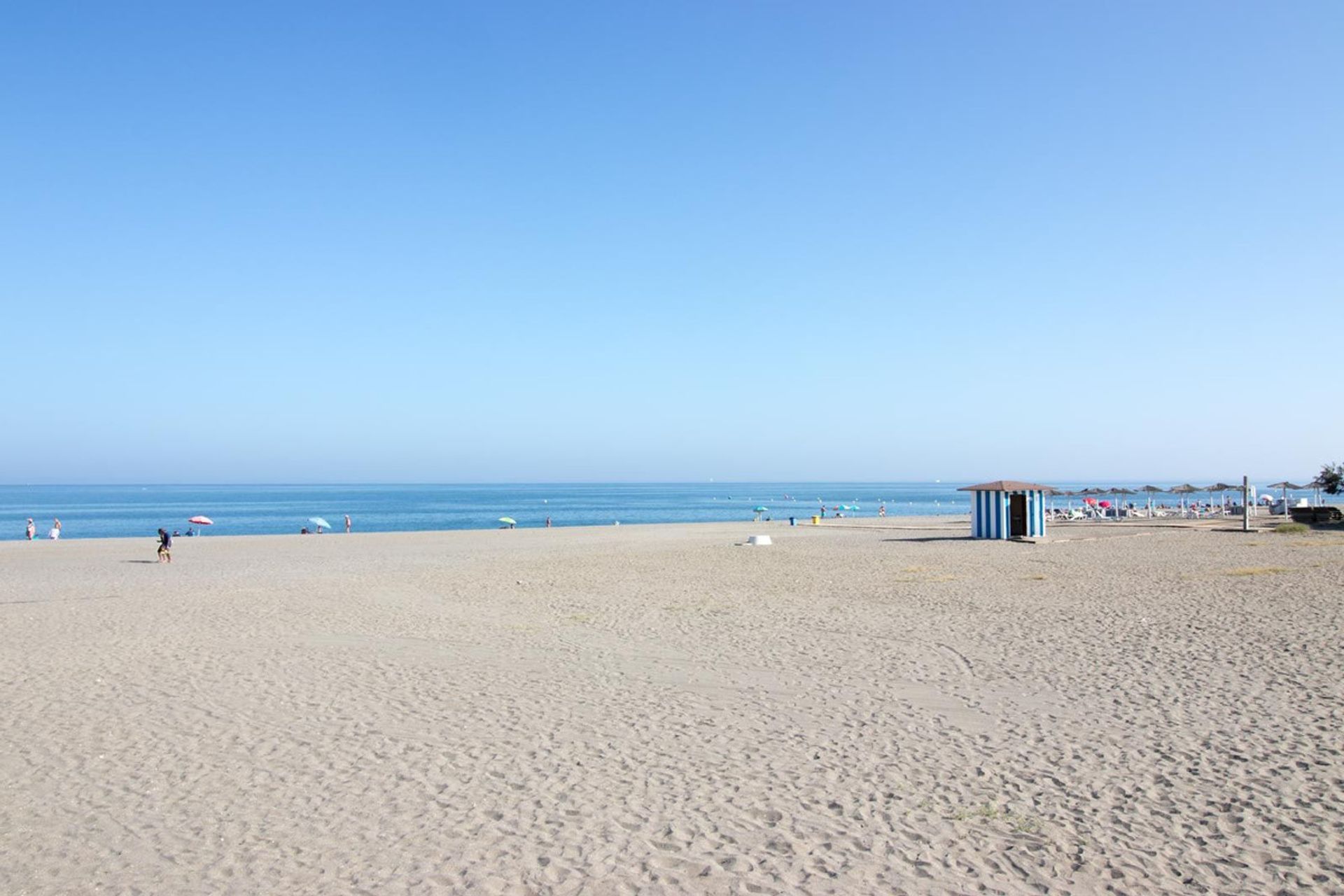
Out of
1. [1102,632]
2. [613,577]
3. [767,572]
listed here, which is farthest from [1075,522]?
[1102,632]

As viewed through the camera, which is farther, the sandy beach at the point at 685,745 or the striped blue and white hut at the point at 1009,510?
the striped blue and white hut at the point at 1009,510

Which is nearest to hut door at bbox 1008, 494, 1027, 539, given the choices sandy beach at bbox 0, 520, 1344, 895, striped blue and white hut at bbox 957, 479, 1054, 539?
striped blue and white hut at bbox 957, 479, 1054, 539

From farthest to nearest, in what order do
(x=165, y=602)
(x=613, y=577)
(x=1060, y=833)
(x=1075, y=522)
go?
(x=1075, y=522) → (x=613, y=577) → (x=165, y=602) → (x=1060, y=833)

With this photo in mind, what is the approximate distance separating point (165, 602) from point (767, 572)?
11.1 metres

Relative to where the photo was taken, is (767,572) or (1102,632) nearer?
(1102,632)

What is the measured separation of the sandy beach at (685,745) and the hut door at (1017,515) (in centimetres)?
1267

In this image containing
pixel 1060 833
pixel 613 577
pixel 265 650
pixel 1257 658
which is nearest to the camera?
pixel 1060 833

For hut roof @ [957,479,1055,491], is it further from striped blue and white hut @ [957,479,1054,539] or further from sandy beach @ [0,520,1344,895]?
sandy beach @ [0,520,1344,895]

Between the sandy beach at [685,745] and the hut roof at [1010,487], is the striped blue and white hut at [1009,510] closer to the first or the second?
the hut roof at [1010,487]

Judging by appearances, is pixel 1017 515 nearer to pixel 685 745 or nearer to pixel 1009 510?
pixel 1009 510

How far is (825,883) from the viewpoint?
177 inches

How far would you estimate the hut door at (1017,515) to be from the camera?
2802cm

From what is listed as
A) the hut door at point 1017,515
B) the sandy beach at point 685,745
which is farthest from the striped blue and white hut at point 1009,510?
the sandy beach at point 685,745

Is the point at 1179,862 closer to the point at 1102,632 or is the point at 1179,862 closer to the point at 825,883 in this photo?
the point at 825,883
